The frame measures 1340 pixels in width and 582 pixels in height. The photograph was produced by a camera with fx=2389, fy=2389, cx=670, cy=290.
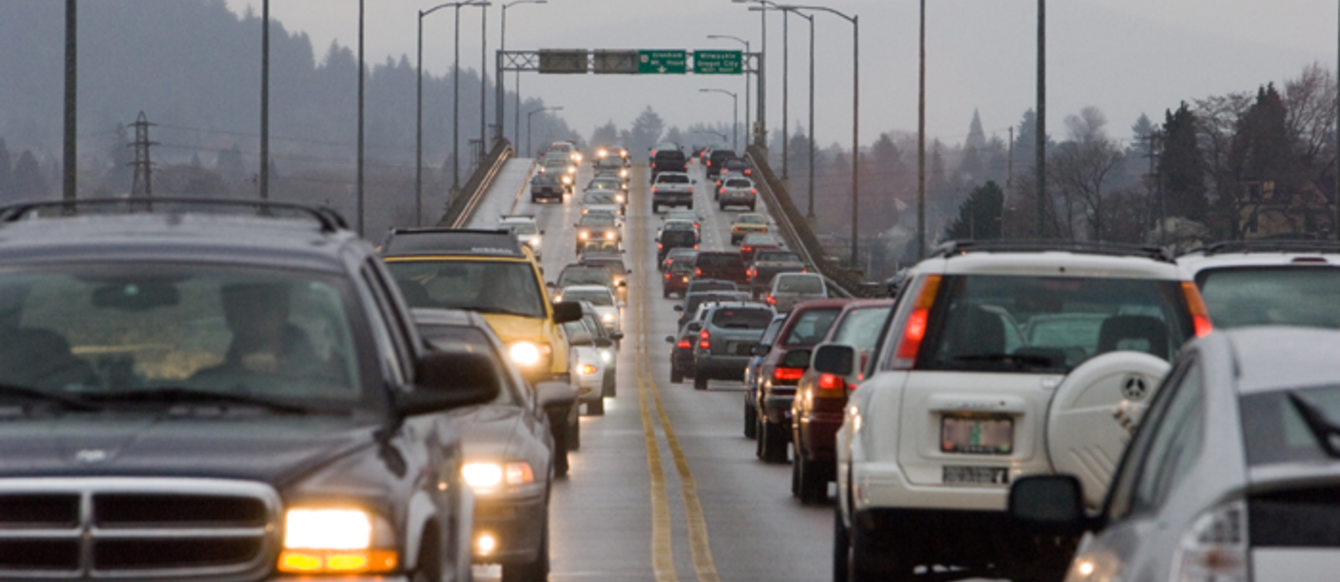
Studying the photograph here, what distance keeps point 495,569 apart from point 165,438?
7.54 metres

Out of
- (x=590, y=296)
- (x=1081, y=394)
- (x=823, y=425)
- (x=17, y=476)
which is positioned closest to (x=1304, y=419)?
(x=17, y=476)

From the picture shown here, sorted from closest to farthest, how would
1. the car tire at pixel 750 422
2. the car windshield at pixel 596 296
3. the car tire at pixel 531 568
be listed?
1. the car tire at pixel 531 568
2. the car tire at pixel 750 422
3. the car windshield at pixel 596 296

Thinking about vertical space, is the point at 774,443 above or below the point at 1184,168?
below

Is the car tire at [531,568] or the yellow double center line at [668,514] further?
the yellow double center line at [668,514]

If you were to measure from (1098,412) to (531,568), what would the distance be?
3404 millimetres

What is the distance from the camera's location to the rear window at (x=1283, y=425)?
4742 millimetres

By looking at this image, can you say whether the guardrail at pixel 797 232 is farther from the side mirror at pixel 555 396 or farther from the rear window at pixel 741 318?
the side mirror at pixel 555 396

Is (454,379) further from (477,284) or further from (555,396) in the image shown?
(477,284)

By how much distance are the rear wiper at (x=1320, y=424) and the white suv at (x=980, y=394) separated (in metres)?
4.70

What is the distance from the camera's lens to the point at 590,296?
5822 cm

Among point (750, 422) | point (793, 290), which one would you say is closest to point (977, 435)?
point (750, 422)

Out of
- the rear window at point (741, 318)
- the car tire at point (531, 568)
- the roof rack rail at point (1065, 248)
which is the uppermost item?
the roof rack rail at point (1065, 248)

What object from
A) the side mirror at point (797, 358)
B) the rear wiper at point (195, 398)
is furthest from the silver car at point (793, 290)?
the rear wiper at point (195, 398)

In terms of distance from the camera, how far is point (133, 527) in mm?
5961
